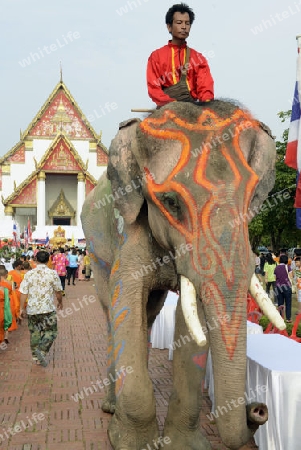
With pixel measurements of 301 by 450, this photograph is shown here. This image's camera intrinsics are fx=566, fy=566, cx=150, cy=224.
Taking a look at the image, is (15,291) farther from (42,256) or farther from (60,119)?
(60,119)

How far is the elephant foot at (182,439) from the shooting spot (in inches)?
164

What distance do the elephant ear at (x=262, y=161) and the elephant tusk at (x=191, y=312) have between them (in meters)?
0.73

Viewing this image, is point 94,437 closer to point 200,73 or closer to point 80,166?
point 200,73

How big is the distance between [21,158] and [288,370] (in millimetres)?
39995

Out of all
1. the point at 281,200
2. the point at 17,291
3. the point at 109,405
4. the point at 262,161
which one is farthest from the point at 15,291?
the point at 281,200

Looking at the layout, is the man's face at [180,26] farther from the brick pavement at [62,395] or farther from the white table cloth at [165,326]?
the white table cloth at [165,326]

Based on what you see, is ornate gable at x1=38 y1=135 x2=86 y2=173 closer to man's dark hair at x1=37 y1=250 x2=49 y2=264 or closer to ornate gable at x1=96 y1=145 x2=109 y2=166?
ornate gable at x1=96 y1=145 x2=109 y2=166

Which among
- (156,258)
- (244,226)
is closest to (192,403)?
(156,258)

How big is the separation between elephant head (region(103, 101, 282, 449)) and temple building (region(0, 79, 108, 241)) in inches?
1396

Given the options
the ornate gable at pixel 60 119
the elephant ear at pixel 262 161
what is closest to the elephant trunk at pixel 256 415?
the elephant ear at pixel 262 161

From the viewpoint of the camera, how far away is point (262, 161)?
3.64m

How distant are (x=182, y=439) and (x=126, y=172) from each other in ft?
6.59

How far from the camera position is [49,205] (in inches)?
1623

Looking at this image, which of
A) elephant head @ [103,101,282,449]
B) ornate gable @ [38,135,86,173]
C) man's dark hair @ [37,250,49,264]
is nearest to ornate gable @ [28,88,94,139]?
ornate gable @ [38,135,86,173]
